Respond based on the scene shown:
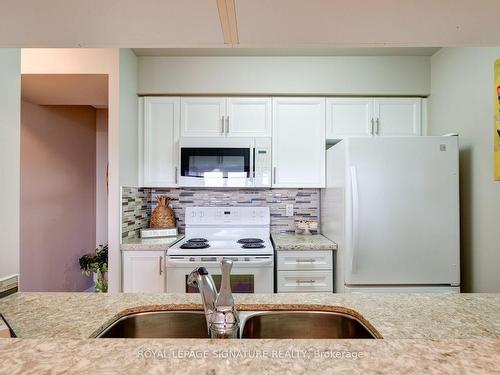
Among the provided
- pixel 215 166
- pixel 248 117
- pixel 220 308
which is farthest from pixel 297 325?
pixel 248 117

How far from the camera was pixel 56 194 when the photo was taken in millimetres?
3160

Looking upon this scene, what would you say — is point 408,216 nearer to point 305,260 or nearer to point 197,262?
point 305,260

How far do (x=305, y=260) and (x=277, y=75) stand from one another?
5.45 feet

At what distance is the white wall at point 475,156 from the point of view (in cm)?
189

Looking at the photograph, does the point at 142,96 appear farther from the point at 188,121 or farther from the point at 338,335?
the point at 338,335

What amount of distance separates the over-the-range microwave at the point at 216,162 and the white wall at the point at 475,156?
64.7 inches

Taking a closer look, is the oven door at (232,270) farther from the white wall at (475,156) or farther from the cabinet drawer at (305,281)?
the white wall at (475,156)

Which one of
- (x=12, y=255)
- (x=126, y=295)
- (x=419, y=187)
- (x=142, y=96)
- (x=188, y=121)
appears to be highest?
(x=142, y=96)

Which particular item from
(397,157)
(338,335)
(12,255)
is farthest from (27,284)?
(397,157)

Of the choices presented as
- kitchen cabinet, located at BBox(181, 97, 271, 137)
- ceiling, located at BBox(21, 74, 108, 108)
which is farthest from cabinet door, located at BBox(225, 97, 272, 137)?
ceiling, located at BBox(21, 74, 108, 108)

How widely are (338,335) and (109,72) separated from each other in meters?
2.38

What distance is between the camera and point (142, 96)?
8.79 feet

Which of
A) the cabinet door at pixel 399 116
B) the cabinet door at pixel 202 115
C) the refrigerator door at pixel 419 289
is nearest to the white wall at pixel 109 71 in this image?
the cabinet door at pixel 202 115

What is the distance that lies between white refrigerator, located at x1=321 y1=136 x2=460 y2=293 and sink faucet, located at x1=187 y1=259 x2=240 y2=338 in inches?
54.3
